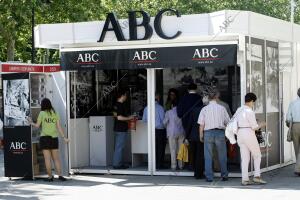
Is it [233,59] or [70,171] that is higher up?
[233,59]

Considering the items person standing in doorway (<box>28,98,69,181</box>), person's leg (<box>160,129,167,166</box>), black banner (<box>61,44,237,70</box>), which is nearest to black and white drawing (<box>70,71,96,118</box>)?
black banner (<box>61,44,237,70</box>)

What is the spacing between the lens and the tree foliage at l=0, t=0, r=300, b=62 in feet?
80.1

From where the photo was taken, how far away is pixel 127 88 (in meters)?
15.0

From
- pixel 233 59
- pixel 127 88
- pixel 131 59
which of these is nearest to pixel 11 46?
pixel 127 88

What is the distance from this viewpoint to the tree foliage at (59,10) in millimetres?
24406

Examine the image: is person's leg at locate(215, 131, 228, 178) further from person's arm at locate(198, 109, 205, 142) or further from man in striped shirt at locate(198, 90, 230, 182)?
person's arm at locate(198, 109, 205, 142)

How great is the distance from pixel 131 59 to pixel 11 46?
14655 millimetres

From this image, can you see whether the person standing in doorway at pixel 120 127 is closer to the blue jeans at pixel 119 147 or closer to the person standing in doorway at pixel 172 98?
the blue jeans at pixel 119 147

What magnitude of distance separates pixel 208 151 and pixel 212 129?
1.41ft

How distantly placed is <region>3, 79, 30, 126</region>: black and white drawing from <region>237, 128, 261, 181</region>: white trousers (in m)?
4.37

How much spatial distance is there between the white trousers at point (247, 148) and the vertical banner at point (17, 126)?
4337 mm

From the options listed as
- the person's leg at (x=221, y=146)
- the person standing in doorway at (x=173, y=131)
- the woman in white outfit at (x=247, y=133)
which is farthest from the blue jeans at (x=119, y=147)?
the woman in white outfit at (x=247, y=133)

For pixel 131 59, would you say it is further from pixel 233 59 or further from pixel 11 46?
pixel 11 46

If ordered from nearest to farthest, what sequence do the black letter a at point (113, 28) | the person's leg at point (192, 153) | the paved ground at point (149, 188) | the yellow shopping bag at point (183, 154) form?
the paved ground at point (149, 188), the black letter a at point (113, 28), the person's leg at point (192, 153), the yellow shopping bag at point (183, 154)
